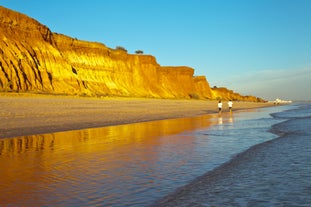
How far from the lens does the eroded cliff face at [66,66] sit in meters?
41.6

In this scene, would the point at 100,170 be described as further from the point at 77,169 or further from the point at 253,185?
the point at 253,185

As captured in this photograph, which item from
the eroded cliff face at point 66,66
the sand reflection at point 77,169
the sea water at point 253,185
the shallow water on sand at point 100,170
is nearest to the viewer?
the sea water at point 253,185

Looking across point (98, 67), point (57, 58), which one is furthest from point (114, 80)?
point (57, 58)

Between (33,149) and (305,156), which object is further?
(33,149)

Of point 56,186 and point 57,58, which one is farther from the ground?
point 57,58

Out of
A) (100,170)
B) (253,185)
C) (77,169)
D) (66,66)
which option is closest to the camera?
(253,185)

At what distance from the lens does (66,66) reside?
169 feet

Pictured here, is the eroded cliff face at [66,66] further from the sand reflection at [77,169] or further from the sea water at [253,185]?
the sea water at [253,185]

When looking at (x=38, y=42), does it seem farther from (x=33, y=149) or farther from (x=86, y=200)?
(x=86, y=200)

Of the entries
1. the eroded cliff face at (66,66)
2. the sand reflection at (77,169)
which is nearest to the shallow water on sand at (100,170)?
the sand reflection at (77,169)

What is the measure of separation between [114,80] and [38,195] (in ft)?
215

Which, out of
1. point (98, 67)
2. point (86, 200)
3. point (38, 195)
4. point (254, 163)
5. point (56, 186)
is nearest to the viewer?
point (86, 200)

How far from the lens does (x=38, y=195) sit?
4676 mm

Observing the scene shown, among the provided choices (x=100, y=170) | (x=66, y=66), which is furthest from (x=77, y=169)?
(x=66, y=66)
